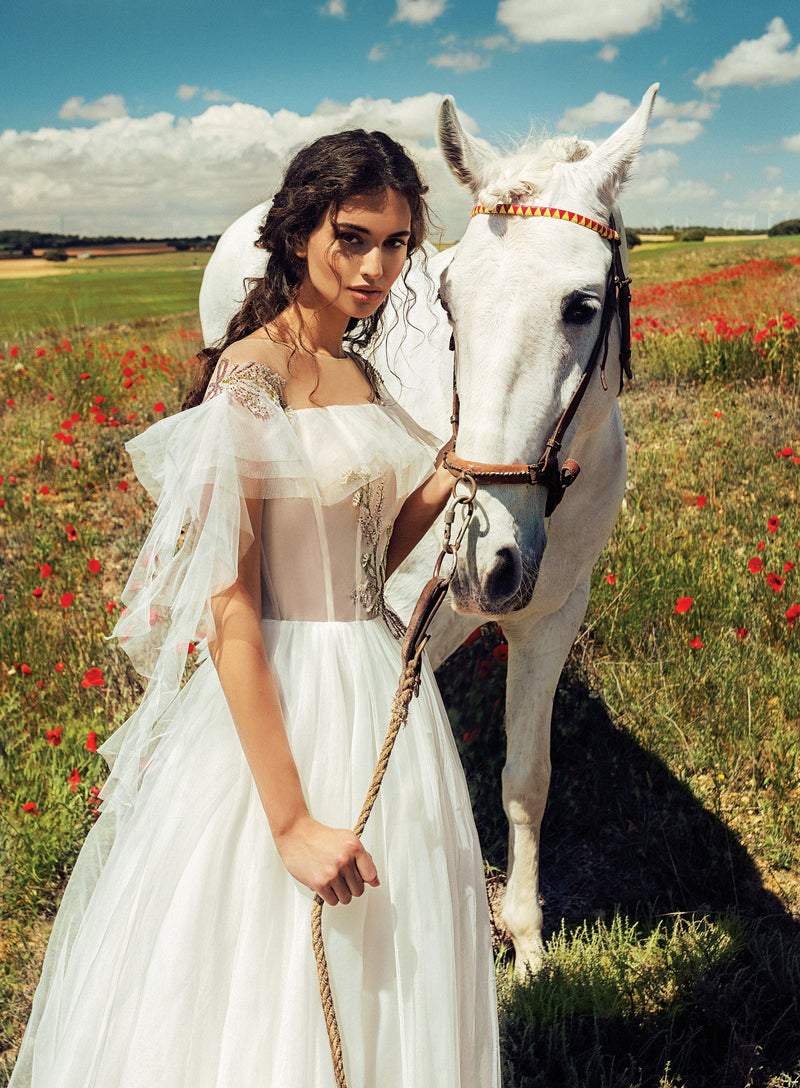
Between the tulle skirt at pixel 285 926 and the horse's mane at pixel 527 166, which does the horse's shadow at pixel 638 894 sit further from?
the horse's mane at pixel 527 166

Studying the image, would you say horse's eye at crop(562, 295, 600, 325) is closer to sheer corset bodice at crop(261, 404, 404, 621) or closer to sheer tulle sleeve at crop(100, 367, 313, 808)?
sheer corset bodice at crop(261, 404, 404, 621)

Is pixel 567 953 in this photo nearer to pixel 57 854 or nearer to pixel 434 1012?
pixel 434 1012

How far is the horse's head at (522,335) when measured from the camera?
1741 mm

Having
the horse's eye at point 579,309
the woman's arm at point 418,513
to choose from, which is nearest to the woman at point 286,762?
the woman's arm at point 418,513

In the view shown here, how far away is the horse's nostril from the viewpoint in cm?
171

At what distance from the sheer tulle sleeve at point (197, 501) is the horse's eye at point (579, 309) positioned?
0.79 m

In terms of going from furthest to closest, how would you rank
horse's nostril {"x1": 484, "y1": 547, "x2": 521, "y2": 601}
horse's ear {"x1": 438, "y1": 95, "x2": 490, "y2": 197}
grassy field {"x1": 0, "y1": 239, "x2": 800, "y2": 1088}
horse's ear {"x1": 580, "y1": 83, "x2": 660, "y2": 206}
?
grassy field {"x1": 0, "y1": 239, "x2": 800, "y2": 1088}, horse's ear {"x1": 438, "y1": 95, "x2": 490, "y2": 197}, horse's ear {"x1": 580, "y1": 83, "x2": 660, "y2": 206}, horse's nostril {"x1": 484, "y1": 547, "x2": 521, "y2": 601}

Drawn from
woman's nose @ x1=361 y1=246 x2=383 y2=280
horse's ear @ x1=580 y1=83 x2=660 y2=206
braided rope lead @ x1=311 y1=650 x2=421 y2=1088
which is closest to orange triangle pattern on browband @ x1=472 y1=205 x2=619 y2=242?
horse's ear @ x1=580 y1=83 x2=660 y2=206

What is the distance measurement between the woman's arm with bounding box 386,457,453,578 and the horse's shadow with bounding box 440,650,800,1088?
58.5 inches

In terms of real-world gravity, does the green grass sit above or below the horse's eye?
above

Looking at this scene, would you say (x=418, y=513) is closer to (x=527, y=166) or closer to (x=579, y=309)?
(x=579, y=309)

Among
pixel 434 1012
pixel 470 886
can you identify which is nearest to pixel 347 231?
pixel 470 886

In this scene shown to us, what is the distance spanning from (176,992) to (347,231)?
56.9 inches

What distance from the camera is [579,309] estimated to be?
191cm
